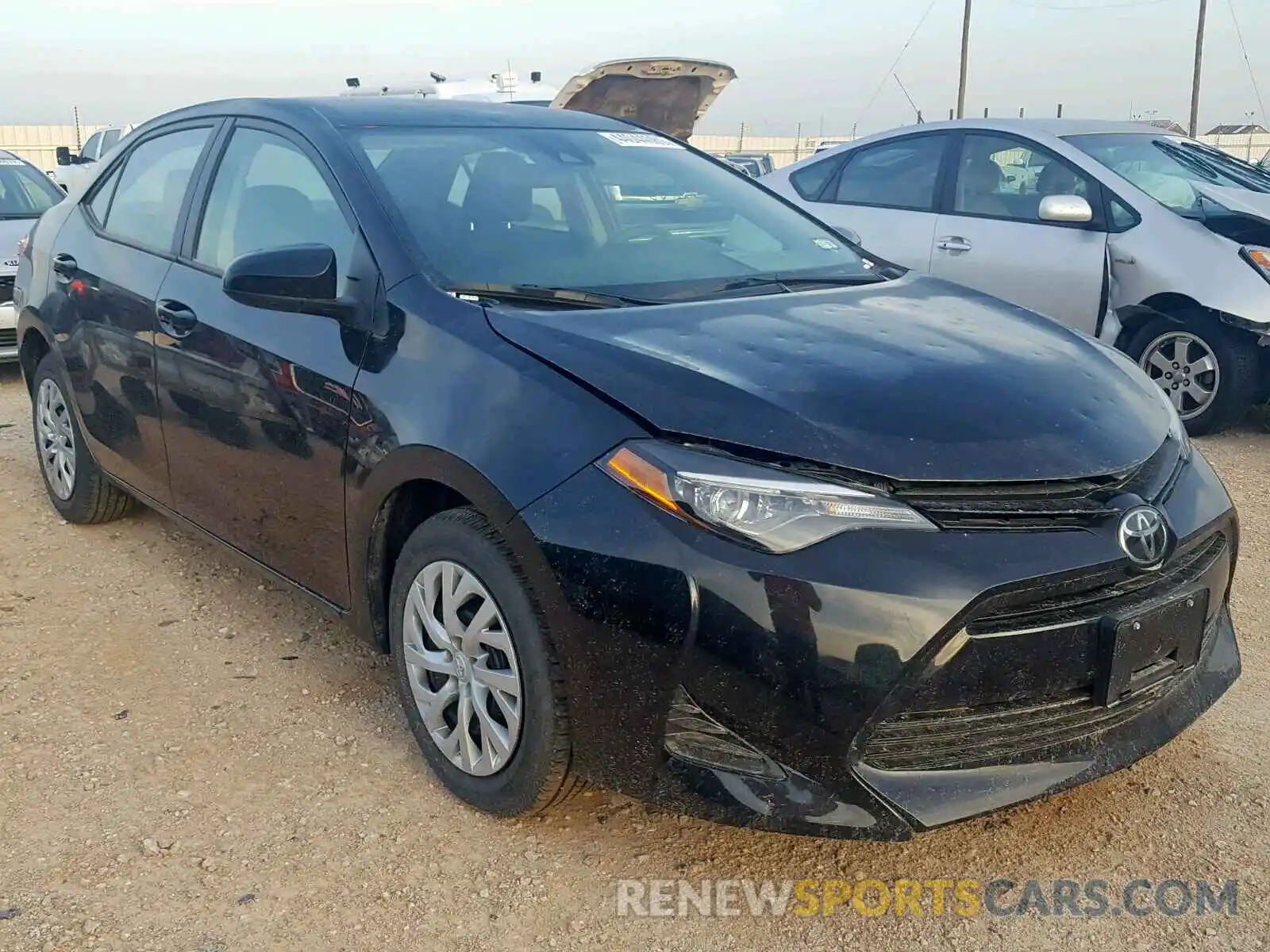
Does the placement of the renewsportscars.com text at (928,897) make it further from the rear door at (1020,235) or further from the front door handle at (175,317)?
the rear door at (1020,235)

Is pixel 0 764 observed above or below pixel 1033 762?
below

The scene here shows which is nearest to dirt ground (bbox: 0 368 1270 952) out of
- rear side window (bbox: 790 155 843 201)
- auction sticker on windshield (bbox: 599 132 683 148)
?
auction sticker on windshield (bbox: 599 132 683 148)

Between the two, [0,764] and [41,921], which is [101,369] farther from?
[41,921]

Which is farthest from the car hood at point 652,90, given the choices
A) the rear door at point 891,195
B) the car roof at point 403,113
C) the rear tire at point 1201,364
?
the car roof at point 403,113

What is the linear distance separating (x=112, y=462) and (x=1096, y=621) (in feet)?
10.8

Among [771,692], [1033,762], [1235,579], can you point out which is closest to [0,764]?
[771,692]

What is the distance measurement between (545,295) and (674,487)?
2.67ft

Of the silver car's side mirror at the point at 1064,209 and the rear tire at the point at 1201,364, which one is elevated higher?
the silver car's side mirror at the point at 1064,209

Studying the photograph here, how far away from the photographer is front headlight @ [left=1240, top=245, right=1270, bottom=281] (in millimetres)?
5559

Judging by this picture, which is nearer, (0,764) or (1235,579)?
(0,764)

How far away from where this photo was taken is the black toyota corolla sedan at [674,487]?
212cm

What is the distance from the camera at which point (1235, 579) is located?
395cm

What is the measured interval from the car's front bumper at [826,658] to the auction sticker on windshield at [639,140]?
5.88 ft

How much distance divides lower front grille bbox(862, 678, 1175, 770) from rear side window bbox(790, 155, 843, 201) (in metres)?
5.34
